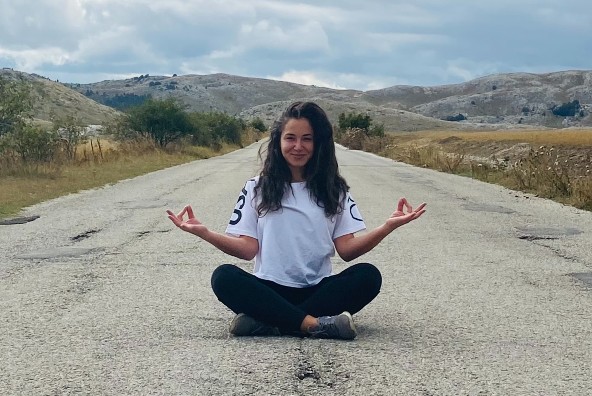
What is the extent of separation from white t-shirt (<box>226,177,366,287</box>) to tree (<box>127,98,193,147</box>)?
1579 inches

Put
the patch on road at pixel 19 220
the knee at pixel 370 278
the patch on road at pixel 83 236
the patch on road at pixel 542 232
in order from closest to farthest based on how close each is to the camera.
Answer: the knee at pixel 370 278 < the patch on road at pixel 83 236 < the patch on road at pixel 542 232 < the patch on road at pixel 19 220

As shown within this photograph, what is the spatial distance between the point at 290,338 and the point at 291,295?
30cm

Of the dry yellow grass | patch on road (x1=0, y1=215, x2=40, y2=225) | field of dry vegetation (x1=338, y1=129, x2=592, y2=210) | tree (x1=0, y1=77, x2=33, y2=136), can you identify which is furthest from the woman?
the dry yellow grass

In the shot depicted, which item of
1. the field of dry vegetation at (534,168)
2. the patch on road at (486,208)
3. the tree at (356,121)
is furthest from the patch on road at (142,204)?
the tree at (356,121)

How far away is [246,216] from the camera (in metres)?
6.11

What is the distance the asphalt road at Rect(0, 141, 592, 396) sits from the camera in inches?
195

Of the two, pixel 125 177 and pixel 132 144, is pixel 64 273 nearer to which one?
pixel 125 177

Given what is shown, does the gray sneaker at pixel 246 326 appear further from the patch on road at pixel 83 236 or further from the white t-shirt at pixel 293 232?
the patch on road at pixel 83 236

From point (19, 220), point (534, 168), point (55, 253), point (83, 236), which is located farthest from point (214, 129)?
point (55, 253)

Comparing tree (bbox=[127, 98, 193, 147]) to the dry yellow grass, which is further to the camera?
tree (bbox=[127, 98, 193, 147])

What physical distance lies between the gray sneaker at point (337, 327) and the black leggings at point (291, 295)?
0.43 feet

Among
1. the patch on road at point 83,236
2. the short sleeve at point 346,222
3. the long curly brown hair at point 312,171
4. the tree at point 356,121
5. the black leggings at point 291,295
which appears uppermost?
the long curly brown hair at point 312,171

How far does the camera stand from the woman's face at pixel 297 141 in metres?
6.02

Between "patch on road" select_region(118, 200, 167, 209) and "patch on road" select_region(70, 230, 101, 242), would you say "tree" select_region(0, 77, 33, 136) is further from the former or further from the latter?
"patch on road" select_region(70, 230, 101, 242)
